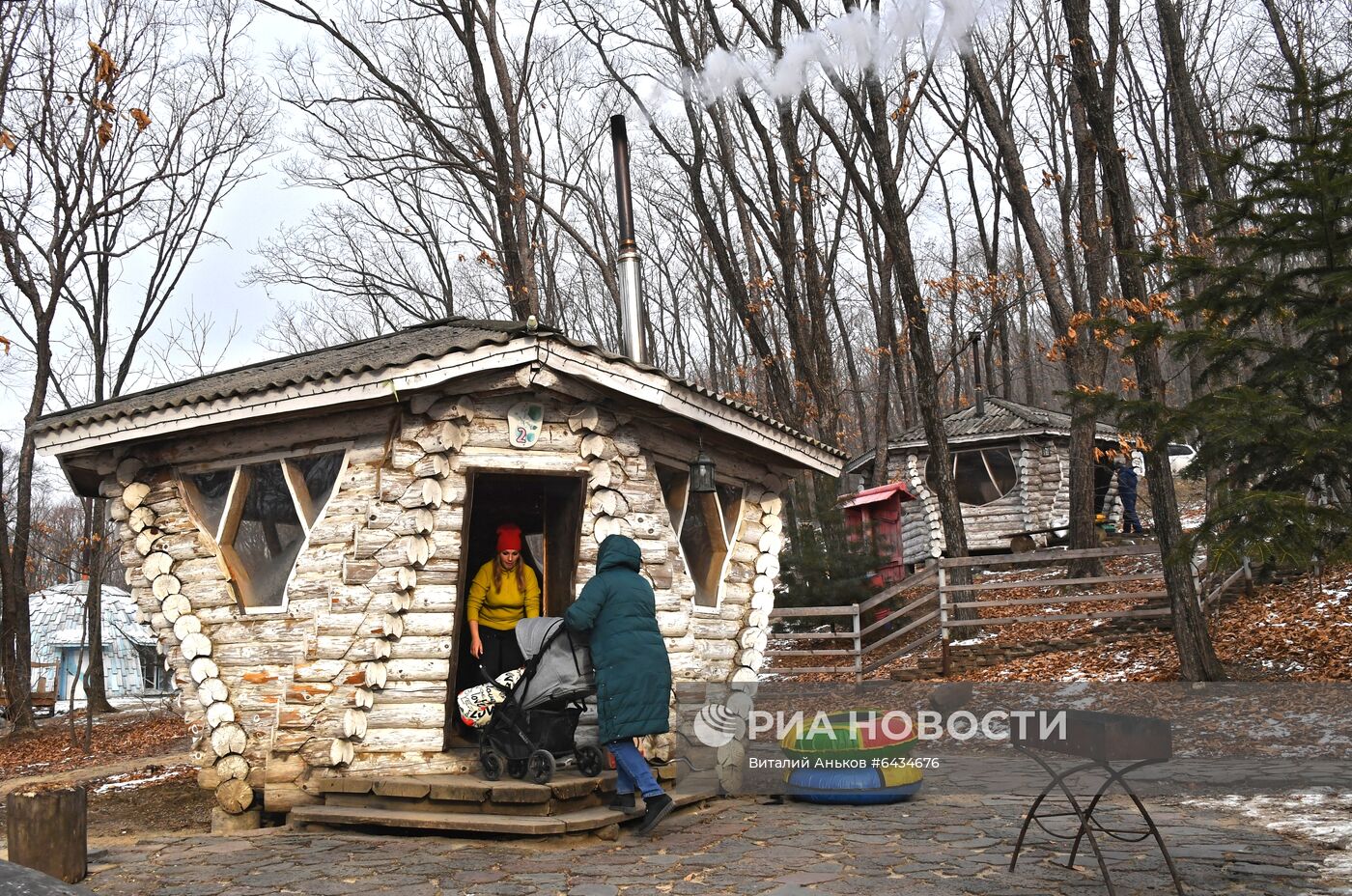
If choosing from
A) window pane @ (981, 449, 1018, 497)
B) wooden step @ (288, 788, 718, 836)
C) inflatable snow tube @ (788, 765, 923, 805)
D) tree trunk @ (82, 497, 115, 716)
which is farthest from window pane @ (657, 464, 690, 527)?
window pane @ (981, 449, 1018, 497)

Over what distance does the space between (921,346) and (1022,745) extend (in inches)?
461

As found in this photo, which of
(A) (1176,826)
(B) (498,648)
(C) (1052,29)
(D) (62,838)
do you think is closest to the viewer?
(D) (62,838)

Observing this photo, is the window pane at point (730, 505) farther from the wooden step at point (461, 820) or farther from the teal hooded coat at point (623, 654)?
the wooden step at point (461, 820)

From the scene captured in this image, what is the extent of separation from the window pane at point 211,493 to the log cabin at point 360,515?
0.05 feet

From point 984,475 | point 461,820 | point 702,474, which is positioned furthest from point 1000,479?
point 461,820

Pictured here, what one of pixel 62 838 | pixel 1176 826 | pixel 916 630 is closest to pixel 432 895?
pixel 62 838

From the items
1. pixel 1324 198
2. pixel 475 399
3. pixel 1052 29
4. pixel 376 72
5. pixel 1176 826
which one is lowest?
pixel 1176 826

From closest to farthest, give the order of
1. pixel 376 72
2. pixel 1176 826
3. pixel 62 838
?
pixel 62 838 < pixel 1176 826 < pixel 376 72

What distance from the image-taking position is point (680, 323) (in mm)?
Answer: 38844

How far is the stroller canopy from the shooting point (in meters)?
7.63

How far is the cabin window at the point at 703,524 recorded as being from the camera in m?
9.73

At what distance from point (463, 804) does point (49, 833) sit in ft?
8.28

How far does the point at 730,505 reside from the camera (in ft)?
35.0

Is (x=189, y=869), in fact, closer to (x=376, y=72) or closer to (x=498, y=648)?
(x=498, y=648)
